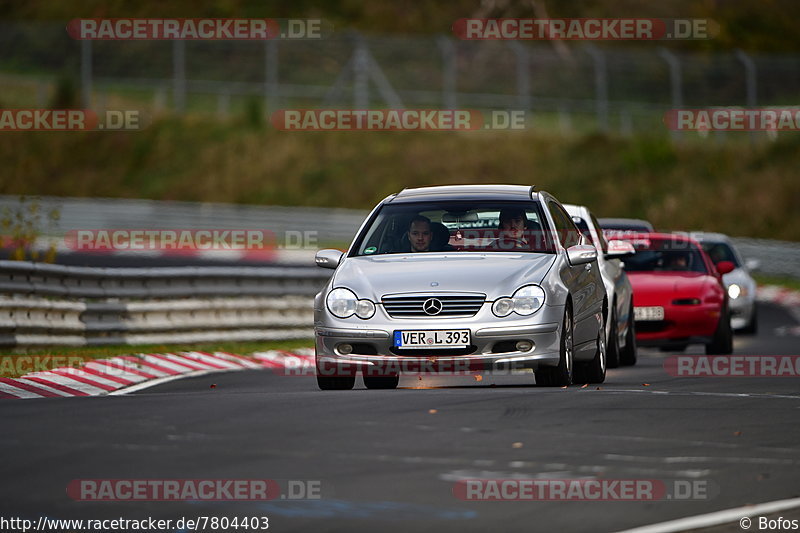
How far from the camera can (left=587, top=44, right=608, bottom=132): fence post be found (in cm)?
4456

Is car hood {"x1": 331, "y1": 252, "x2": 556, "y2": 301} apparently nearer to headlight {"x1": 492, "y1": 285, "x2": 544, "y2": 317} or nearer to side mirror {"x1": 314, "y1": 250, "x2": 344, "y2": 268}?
headlight {"x1": 492, "y1": 285, "x2": 544, "y2": 317}

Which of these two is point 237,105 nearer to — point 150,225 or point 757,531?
point 150,225

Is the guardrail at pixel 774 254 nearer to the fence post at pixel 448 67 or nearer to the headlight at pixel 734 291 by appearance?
the fence post at pixel 448 67

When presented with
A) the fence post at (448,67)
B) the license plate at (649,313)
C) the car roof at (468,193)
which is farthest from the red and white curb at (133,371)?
the fence post at (448,67)

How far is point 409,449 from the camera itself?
28.4ft

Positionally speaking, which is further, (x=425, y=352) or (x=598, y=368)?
(x=598, y=368)

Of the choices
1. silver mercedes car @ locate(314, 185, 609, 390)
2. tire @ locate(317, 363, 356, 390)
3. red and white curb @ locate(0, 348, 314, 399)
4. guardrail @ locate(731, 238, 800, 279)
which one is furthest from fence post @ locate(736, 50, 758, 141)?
tire @ locate(317, 363, 356, 390)

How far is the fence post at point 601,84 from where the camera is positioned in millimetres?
44562

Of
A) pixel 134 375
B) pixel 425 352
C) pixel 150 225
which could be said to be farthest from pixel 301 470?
pixel 150 225

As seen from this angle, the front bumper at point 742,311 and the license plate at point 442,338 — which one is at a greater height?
the license plate at point 442,338

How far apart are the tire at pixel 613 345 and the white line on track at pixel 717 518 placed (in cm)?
803

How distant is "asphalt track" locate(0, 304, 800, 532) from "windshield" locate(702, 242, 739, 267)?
41.1ft

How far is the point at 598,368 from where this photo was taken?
45.0 ft

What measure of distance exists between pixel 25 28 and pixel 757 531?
1840 inches
